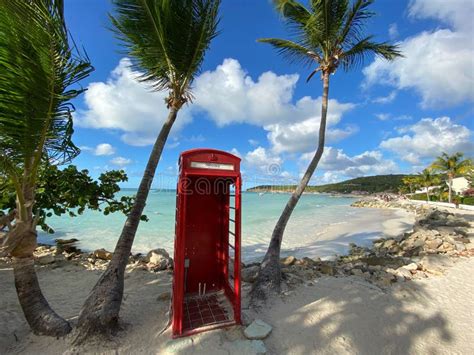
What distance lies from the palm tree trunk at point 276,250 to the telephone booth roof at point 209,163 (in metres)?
2.08

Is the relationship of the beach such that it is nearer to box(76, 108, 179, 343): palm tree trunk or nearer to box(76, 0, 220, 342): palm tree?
box(76, 108, 179, 343): palm tree trunk

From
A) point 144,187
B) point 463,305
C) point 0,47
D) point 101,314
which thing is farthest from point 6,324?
point 463,305

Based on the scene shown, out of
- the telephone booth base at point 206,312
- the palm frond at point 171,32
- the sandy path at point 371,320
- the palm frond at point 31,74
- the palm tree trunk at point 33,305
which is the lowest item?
the sandy path at point 371,320

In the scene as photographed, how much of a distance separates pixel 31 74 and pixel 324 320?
200 inches

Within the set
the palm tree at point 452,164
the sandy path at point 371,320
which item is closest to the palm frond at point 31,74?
the sandy path at point 371,320

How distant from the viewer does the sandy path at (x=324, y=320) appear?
3.30 m

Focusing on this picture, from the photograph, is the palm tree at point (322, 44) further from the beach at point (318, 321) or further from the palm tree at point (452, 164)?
the palm tree at point (452, 164)

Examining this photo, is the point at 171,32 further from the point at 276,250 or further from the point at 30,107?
the point at 276,250

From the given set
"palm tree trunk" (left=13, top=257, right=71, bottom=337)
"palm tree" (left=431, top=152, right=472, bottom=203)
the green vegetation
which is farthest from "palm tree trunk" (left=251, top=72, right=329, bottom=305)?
"palm tree" (left=431, top=152, right=472, bottom=203)

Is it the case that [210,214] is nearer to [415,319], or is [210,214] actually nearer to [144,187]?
[144,187]

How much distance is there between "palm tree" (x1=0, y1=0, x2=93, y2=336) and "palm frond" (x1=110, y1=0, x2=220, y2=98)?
1521 mm

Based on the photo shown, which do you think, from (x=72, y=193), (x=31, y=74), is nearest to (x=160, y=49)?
(x=31, y=74)

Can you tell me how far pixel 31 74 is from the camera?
2.65 m

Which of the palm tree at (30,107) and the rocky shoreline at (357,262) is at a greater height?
the palm tree at (30,107)
